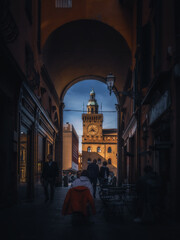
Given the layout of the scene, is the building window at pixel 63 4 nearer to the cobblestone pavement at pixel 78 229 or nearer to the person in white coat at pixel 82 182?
the person in white coat at pixel 82 182

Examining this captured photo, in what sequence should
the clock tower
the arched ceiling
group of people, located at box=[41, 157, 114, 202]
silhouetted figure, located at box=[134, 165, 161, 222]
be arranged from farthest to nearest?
the clock tower < the arched ceiling < group of people, located at box=[41, 157, 114, 202] < silhouetted figure, located at box=[134, 165, 161, 222]

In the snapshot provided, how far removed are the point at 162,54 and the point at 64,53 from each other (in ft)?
43.8

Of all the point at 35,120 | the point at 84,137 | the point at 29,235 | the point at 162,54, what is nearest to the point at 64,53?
the point at 35,120

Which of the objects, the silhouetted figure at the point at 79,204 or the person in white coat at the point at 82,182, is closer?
the silhouetted figure at the point at 79,204

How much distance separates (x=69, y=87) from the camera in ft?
91.5

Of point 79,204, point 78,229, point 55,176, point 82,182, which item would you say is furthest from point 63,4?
point 78,229

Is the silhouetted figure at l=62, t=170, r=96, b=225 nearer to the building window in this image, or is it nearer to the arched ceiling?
the arched ceiling

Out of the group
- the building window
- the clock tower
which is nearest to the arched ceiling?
the building window

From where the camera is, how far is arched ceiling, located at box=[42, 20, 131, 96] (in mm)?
19794

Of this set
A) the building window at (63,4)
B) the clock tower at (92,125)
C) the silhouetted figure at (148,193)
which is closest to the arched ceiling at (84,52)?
the building window at (63,4)

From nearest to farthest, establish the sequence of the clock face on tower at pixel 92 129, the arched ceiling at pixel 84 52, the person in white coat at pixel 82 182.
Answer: the person in white coat at pixel 82 182
the arched ceiling at pixel 84 52
the clock face on tower at pixel 92 129

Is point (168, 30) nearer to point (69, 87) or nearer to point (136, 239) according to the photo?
point (136, 239)

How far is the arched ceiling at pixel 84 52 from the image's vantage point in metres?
19.8

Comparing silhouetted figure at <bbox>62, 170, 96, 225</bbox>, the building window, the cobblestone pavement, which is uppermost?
the building window
